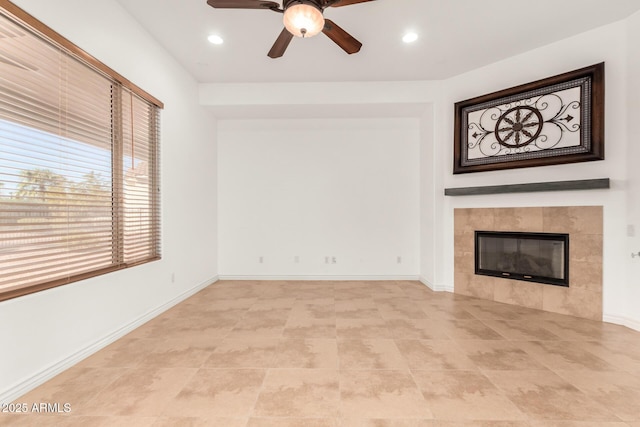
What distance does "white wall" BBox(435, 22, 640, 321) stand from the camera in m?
3.09

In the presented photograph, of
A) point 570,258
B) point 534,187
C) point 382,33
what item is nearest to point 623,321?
point 570,258

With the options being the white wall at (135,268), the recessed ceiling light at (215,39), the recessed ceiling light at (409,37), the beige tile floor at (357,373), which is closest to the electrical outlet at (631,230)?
the beige tile floor at (357,373)

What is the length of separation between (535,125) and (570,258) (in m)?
1.73

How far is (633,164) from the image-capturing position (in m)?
2.99

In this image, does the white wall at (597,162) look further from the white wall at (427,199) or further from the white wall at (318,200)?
the white wall at (318,200)

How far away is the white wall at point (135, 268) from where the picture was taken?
193 centimetres

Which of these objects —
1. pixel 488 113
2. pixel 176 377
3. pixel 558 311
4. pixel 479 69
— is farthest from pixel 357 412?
pixel 479 69

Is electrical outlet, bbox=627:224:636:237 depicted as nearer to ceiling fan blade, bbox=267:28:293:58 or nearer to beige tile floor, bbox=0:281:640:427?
beige tile floor, bbox=0:281:640:427

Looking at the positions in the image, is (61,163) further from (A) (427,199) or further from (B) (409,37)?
(A) (427,199)

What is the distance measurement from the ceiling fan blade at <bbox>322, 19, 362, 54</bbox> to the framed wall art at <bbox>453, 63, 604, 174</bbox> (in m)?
2.37

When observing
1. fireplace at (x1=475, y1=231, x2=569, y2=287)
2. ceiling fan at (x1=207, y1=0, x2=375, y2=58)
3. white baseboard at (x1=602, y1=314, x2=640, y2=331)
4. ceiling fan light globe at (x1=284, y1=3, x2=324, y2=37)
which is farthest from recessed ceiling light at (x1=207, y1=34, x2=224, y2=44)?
white baseboard at (x1=602, y1=314, x2=640, y2=331)

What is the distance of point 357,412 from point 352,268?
A: 3.53 metres

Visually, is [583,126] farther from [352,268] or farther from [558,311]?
[352,268]

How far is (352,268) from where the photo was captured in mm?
5223
